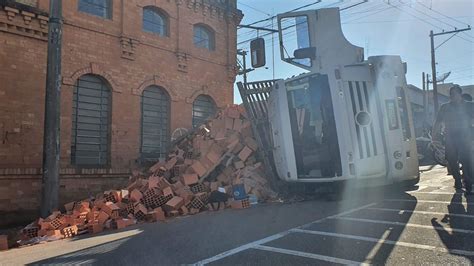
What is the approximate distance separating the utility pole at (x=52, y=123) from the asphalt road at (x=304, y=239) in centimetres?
228

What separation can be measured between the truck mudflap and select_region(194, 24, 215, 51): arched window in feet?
19.9

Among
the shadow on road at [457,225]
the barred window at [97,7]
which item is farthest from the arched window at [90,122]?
the shadow on road at [457,225]

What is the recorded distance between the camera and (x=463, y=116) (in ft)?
24.6

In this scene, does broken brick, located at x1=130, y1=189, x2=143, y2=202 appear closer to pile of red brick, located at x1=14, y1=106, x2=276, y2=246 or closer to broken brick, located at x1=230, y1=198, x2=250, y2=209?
pile of red brick, located at x1=14, y1=106, x2=276, y2=246

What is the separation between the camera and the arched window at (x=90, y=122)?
11805 mm

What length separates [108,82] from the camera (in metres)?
12.4

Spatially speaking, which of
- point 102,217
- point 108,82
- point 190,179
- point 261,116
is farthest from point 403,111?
point 108,82

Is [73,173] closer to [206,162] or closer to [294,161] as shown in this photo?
[206,162]

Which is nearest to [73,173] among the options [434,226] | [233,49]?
[233,49]

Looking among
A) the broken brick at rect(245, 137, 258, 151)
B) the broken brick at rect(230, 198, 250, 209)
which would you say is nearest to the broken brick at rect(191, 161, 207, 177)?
the broken brick at rect(245, 137, 258, 151)

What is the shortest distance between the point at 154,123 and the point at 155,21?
3577 millimetres

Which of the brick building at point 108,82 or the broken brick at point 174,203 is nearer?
the broken brick at point 174,203

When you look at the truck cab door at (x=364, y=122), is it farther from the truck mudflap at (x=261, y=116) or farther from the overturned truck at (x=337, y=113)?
the truck mudflap at (x=261, y=116)

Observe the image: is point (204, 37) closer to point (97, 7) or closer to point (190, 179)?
point (97, 7)
